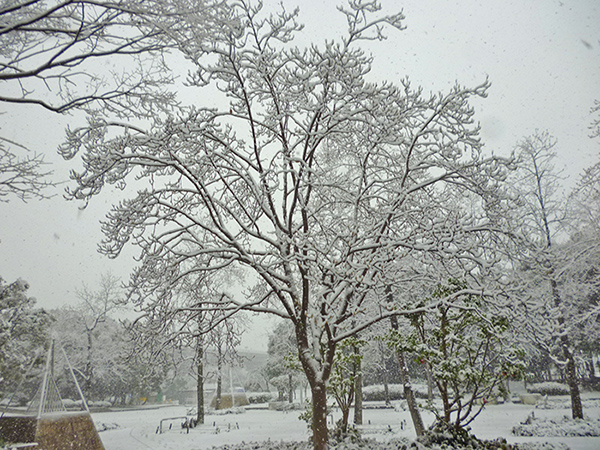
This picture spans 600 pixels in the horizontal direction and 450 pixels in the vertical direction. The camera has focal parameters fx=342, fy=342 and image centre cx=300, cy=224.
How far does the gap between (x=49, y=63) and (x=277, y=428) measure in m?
15.3

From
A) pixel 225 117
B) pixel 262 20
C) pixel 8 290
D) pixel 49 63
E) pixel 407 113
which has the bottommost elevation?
pixel 8 290

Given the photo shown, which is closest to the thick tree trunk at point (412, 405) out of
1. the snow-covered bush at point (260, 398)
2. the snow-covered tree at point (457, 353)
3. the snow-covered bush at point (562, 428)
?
the snow-covered tree at point (457, 353)

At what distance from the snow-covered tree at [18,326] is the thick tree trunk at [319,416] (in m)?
13.3

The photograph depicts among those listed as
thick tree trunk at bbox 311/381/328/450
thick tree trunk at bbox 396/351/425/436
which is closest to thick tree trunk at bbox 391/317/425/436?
thick tree trunk at bbox 396/351/425/436

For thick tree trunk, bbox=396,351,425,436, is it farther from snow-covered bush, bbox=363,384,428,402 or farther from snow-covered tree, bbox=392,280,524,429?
snow-covered bush, bbox=363,384,428,402

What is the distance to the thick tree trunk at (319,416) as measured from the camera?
6.60 metres

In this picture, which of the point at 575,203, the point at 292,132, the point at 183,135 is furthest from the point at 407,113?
the point at 575,203

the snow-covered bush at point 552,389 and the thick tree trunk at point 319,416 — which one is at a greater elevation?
the thick tree trunk at point 319,416

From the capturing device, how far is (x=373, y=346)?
2397 cm

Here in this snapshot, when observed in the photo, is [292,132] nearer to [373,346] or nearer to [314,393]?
[314,393]

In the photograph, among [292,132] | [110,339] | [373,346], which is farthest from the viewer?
[110,339]

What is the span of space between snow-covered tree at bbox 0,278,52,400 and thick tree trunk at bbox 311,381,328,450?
13.3 metres

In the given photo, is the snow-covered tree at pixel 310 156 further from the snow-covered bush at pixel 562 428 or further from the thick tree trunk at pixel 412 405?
the snow-covered bush at pixel 562 428

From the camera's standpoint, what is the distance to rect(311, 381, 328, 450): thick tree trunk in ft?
21.7
